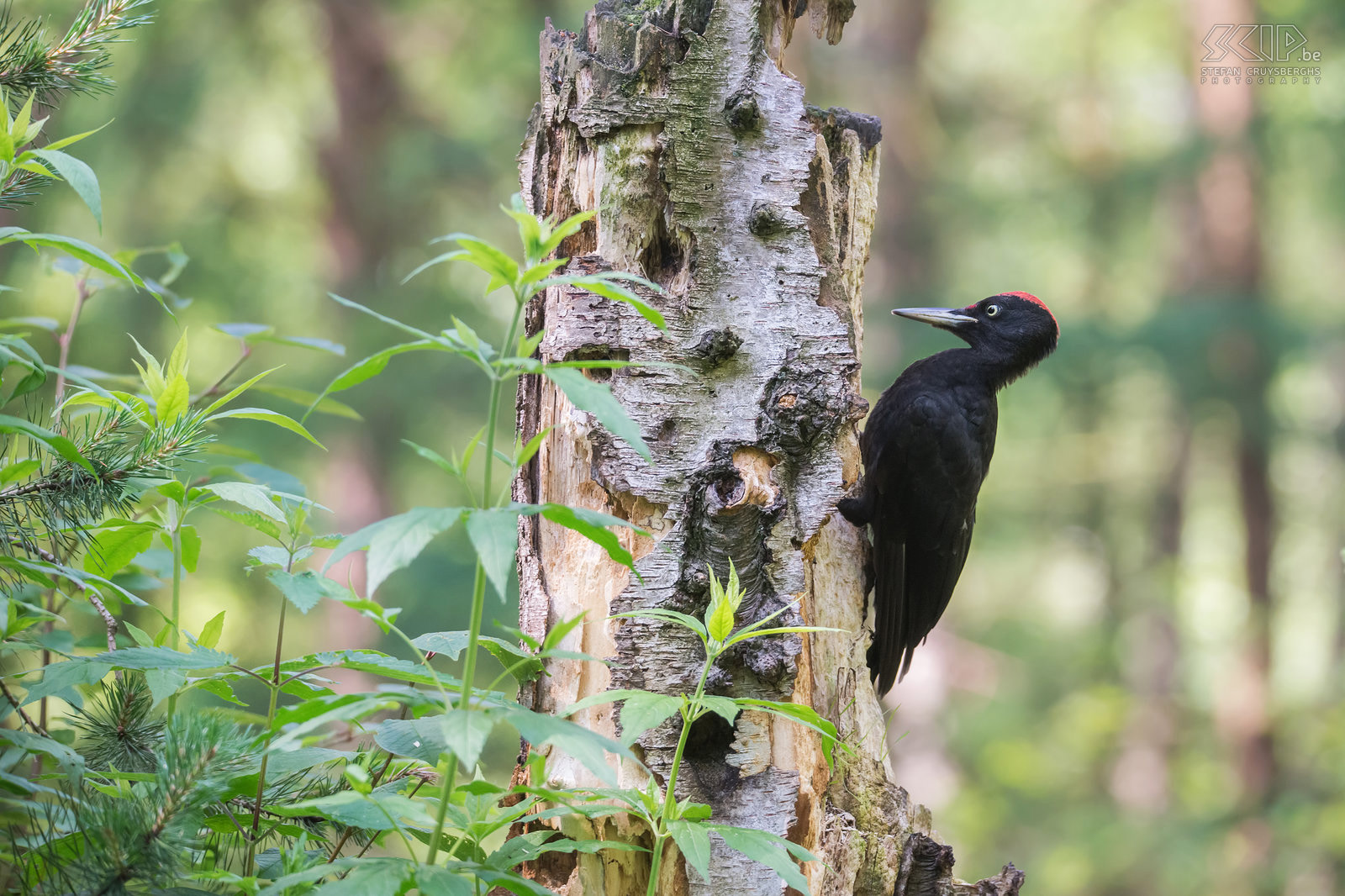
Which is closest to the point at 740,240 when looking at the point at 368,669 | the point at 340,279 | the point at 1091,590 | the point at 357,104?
the point at 368,669

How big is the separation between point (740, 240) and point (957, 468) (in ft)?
A: 4.05

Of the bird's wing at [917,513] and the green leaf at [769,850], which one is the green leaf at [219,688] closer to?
the green leaf at [769,850]

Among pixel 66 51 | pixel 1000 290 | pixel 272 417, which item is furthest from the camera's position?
pixel 1000 290

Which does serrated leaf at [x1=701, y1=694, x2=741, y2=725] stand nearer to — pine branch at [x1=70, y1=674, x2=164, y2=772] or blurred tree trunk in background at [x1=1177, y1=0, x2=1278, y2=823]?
pine branch at [x1=70, y1=674, x2=164, y2=772]

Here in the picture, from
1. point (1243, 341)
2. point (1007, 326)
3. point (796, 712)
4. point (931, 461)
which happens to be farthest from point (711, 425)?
point (1243, 341)

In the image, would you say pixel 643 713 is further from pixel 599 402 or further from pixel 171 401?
pixel 171 401

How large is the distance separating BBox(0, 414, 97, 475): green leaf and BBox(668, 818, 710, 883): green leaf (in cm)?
88

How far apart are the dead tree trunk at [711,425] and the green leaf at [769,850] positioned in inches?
17.8

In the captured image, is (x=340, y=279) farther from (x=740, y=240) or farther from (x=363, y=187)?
(x=740, y=240)

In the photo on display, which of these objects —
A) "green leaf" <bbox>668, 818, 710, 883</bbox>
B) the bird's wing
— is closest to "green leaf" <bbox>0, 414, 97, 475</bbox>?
"green leaf" <bbox>668, 818, 710, 883</bbox>

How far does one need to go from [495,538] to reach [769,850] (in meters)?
0.54

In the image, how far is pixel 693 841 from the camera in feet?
3.65

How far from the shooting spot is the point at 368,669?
1130 mm

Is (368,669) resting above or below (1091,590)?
above
